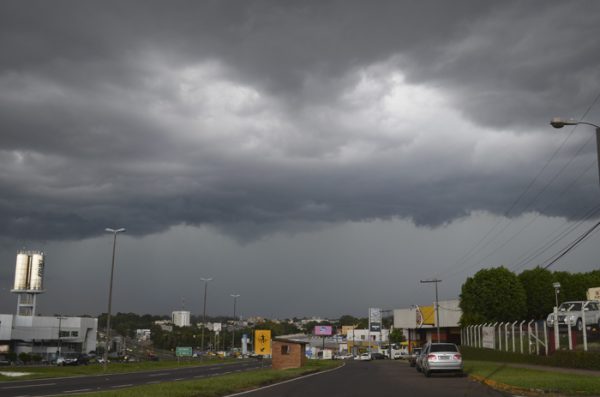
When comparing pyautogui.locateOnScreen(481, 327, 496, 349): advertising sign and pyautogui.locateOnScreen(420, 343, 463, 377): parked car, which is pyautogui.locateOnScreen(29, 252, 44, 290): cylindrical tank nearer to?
pyautogui.locateOnScreen(481, 327, 496, 349): advertising sign

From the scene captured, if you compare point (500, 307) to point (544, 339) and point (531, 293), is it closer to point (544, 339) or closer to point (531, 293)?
point (531, 293)

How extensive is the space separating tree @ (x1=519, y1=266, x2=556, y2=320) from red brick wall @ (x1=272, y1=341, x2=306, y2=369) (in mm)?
48499

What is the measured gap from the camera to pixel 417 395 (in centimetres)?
1888

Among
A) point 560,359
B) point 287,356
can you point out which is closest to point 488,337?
point 287,356

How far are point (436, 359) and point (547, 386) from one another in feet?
37.0

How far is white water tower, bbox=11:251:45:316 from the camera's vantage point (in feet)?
463

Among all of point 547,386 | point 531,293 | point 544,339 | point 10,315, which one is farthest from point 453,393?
point 10,315

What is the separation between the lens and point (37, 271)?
5674 inches

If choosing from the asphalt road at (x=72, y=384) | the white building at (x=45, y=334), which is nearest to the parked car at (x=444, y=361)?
the asphalt road at (x=72, y=384)

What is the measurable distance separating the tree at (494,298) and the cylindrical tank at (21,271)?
102094 mm

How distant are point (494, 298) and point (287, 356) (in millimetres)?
42066

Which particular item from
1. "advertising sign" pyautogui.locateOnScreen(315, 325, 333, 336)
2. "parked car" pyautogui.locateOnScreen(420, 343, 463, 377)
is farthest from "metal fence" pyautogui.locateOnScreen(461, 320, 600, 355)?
"advertising sign" pyautogui.locateOnScreen(315, 325, 333, 336)

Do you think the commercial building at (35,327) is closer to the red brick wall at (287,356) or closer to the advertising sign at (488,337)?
the red brick wall at (287,356)

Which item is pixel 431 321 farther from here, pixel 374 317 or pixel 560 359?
pixel 560 359
